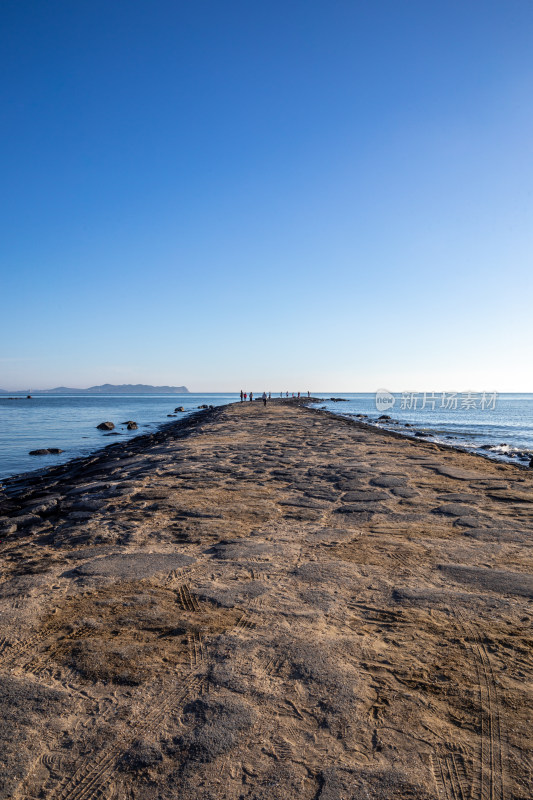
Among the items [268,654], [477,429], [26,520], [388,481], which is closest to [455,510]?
[388,481]

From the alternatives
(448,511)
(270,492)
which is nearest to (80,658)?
(270,492)

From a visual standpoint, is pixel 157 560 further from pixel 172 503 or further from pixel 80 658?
pixel 172 503

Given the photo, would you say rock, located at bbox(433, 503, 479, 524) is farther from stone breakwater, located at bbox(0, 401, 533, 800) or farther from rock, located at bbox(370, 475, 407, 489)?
rock, located at bbox(370, 475, 407, 489)

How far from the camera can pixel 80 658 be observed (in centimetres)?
241

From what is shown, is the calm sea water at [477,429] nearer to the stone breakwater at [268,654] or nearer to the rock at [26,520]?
the stone breakwater at [268,654]

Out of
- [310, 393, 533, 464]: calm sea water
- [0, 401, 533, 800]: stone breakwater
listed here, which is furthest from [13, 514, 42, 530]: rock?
[310, 393, 533, 464]: calm sea water

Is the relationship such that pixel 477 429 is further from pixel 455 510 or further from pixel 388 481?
pixel 455 510

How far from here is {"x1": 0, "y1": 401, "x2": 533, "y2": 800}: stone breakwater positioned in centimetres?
169

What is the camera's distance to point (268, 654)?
2410 millimetres

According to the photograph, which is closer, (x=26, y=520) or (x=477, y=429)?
(x=26, y=520)

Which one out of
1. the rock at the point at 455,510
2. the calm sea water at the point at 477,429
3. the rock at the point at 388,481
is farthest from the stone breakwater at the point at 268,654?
the calm sea water at the point at 477,429

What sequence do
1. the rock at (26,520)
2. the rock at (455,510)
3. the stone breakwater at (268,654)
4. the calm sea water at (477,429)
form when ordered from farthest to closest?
the calm sea water at (477,429)
the rock at (26,520)
the rock at (455,510)
the stone breakwater at (268,654)

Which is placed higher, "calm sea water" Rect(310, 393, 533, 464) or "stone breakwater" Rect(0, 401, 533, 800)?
"stone breakwater" Rect(0, 401, 533, 800)

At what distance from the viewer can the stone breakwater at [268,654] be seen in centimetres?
169
